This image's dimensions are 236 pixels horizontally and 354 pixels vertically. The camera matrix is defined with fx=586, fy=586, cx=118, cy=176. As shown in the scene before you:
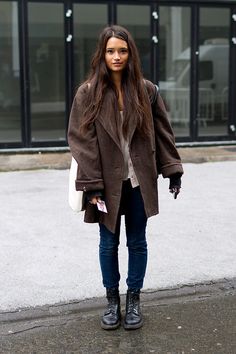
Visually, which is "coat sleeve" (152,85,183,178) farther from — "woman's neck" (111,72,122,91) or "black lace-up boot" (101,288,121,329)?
"black lace-up boot" (101,288,121,329)

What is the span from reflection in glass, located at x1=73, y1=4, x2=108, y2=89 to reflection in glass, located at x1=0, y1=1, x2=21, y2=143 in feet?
3.43

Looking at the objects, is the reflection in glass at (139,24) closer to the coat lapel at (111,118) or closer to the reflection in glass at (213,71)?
the reflection in glass at (213,71)

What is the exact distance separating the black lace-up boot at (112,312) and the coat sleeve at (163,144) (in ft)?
2.84

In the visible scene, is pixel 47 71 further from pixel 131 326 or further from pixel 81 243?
pixel 131 326

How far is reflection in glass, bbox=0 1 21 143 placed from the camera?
10094mm

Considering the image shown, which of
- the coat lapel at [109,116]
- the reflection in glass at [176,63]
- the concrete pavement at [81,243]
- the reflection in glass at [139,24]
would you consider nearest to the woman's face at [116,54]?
the coat lapel at [109,116]

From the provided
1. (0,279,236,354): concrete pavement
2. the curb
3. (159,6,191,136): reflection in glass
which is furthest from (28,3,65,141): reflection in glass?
(0,279,236,354): concrete pavement

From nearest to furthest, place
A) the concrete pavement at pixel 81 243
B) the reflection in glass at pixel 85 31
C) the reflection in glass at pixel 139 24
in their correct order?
the concrete pavement at pixel 81 243 < the reflection in glass at pixel 85 31 < the reflection in glass at pixel 139 24

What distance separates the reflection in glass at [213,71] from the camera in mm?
11008

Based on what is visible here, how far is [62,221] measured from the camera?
642 cm

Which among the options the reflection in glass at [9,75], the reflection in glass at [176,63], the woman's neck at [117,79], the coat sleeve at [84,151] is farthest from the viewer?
the reflection in glass at [176,63]

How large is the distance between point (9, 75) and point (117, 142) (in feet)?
23.3

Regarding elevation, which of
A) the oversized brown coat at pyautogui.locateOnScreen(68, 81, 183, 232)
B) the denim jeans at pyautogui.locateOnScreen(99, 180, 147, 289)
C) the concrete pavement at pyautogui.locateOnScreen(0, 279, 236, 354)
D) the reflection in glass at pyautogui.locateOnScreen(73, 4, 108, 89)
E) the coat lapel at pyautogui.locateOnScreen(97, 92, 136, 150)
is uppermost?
the reflection in glass at pyautogui.locateOnScreen(73, 4, 108, 89)

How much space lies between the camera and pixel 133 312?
13.0 ft
